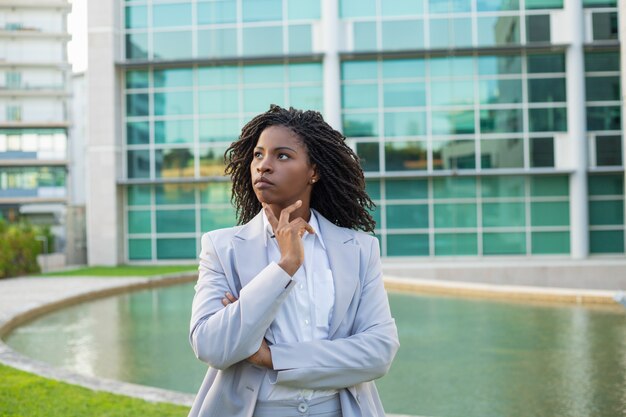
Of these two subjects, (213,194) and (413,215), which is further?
(213,194)

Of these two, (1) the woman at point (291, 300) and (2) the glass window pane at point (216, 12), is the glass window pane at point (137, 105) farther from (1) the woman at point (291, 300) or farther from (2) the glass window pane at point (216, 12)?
(1) the woman at point (291, 300)

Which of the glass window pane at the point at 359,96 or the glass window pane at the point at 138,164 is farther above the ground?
the glass window pane at the point at 359,96

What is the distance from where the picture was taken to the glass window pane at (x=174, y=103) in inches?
1045

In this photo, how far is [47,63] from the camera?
60625 millimetres

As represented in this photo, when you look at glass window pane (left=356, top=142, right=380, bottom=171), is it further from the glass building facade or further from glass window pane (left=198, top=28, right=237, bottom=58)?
glass window pane (left=198, top=28, right=237, bottom=58)

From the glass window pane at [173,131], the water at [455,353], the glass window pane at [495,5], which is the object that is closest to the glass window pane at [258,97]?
the glass window pane at [173,131]

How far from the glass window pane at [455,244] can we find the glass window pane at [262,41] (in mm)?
8842

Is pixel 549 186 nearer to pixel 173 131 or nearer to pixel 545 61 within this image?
pixel 545 61

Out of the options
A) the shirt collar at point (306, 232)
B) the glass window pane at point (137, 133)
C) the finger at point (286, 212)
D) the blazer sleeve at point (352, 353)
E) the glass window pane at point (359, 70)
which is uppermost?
the glass window pane at point (359, 70)

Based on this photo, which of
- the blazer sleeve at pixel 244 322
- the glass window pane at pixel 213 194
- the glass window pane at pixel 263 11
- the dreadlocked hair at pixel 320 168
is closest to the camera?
the blazer sleeve at pixel 244 322

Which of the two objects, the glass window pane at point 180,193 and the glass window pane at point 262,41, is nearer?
the glass window pane at point 262,41

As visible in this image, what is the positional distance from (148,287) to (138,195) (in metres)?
8.86

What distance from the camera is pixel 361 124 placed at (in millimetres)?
25672

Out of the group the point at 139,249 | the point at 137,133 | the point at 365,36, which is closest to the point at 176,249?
the point at 139,249
